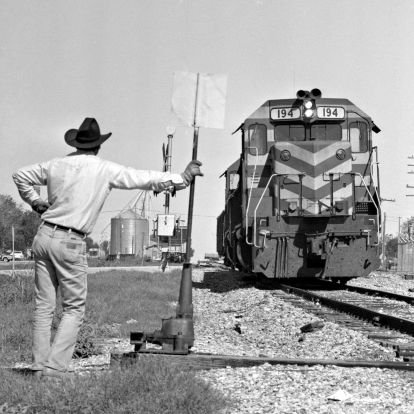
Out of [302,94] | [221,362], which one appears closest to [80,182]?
[221,362]

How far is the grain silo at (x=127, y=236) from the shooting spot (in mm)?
57750

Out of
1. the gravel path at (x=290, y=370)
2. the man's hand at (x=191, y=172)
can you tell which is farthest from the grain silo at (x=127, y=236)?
the man's hand at (x=191, y=172)

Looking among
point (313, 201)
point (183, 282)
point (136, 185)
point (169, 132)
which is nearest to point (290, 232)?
point (313, 201)

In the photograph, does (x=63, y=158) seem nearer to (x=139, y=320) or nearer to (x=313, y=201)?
(x=139, y=320)

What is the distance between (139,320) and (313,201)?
5.25m

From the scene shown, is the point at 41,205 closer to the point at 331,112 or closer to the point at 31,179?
the point at 31,179

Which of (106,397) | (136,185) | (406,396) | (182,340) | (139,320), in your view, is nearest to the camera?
(106,397)

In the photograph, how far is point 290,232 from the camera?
12.3 m

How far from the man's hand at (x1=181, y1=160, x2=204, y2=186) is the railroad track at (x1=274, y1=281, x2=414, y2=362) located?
8.48 ft

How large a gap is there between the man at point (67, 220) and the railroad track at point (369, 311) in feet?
9.72

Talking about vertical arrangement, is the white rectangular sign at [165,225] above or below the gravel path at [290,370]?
above

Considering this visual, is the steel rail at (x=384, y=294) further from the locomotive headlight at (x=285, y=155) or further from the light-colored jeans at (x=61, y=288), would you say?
the light-colored jeans at (x=61, y=288)

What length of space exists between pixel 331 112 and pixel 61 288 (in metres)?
10.0

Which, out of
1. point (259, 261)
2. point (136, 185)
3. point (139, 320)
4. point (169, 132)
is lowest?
point (139, 320)
